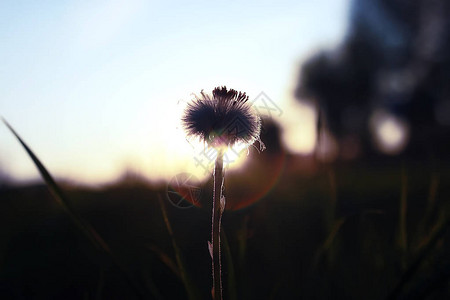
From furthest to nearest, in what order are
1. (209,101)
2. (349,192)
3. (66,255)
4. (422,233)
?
(349,192)
(66,255)
(422,233)
(209,101)

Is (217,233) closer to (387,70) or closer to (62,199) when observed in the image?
(62,199)

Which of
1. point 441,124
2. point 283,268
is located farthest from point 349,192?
point 441,124

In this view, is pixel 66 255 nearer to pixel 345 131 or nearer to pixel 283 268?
pixel 283 268

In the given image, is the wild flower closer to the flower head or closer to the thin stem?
the flower head

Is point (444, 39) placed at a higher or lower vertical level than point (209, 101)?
higher

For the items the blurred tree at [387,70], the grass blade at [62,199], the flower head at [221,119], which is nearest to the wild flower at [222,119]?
the flower head at [221,119]

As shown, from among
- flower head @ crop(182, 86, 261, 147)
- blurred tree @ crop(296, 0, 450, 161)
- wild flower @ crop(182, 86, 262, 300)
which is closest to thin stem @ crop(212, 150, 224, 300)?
wild flower @ crop(182, 86, 262, 300)

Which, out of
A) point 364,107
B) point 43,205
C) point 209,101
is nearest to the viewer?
point 209,101

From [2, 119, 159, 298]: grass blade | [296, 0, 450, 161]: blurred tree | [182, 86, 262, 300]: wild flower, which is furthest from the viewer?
[296, 0, 450, 161]: blurred tree

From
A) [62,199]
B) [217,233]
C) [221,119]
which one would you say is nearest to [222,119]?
[221,119]
